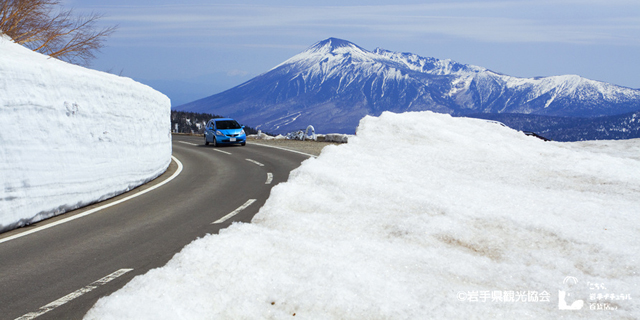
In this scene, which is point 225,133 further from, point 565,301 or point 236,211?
point 565,301

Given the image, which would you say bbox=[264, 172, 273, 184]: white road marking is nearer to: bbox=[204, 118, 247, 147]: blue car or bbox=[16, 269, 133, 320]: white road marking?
bbox=[16, 269, 133, 320]: white road marking

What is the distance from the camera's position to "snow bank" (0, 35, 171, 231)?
23.9ft

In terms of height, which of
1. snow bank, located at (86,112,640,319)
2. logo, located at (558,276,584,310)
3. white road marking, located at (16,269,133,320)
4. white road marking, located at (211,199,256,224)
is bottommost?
white road marking, located at (211,199,256,224)

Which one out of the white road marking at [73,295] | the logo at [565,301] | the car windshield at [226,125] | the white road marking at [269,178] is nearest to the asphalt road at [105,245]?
the white road marking at [73,295]

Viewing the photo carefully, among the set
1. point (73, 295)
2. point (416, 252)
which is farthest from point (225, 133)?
point (416, 252)

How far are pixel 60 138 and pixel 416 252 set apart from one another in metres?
7.35

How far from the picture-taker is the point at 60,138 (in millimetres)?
8492

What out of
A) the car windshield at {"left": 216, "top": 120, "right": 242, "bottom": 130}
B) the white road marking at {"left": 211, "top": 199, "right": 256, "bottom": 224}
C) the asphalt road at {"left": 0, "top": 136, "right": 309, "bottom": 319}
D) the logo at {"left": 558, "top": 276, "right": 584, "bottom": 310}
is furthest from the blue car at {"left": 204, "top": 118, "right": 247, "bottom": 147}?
the logo at {"left": 558, "top": 276, "right": 584, "bottom": 310}

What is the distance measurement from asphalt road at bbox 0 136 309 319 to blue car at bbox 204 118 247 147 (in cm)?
1460

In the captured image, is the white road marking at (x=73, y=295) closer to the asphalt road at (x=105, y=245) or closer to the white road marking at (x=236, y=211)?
the asphalt road at (x=105, y=245)

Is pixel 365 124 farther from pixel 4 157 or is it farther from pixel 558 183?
pixel 4 157

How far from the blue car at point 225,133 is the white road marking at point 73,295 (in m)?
21.6

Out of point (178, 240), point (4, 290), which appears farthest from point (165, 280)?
point (178, 240)

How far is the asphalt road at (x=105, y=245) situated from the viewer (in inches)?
182
